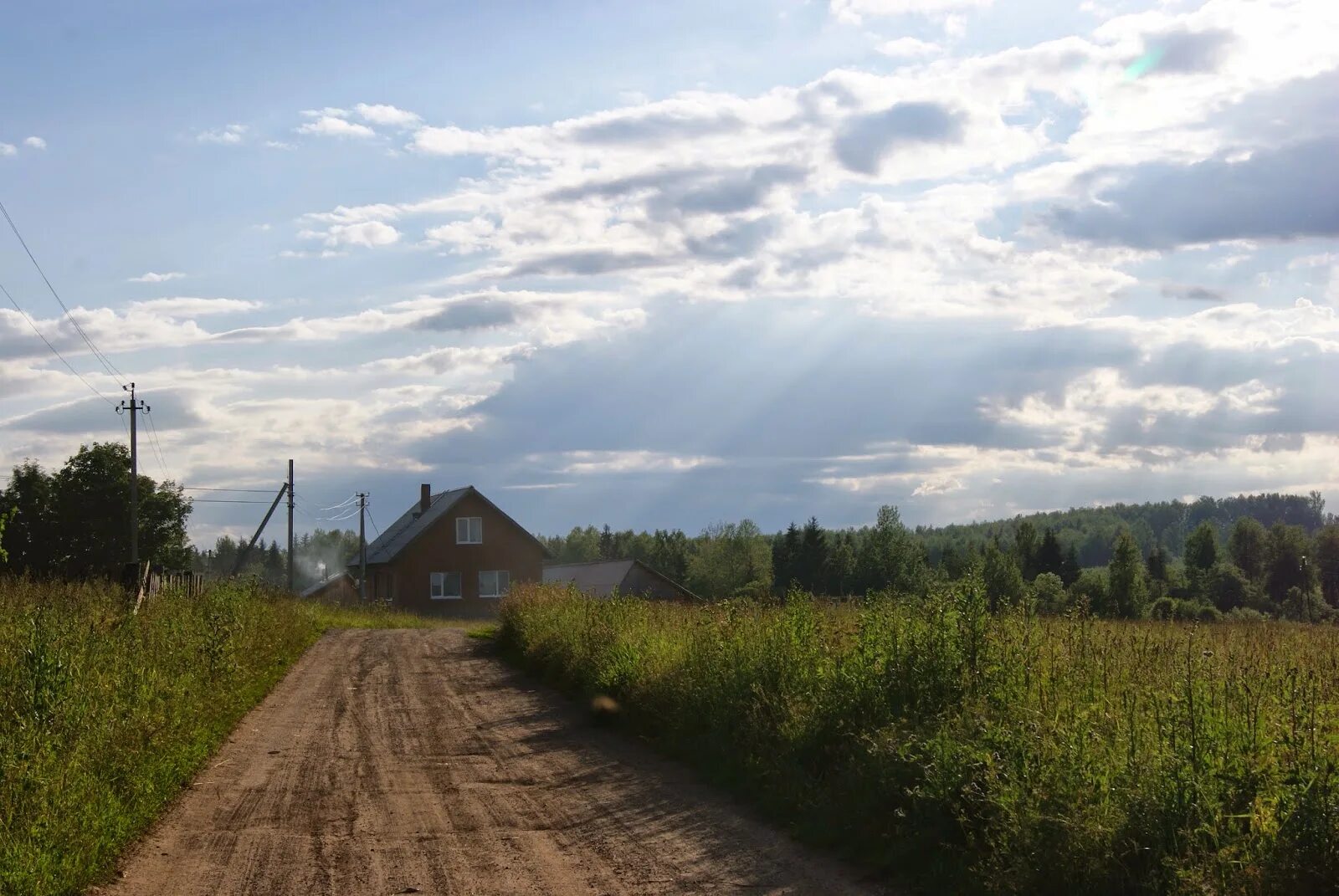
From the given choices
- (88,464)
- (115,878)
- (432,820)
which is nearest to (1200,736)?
(432,820)

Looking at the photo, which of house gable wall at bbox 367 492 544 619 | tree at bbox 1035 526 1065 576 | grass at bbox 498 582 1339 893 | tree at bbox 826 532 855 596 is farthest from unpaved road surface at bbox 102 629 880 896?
tree at bbox 1035 526 1065 576

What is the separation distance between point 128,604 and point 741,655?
10655 millimetres

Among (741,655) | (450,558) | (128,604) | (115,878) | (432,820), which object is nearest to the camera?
(115,878)

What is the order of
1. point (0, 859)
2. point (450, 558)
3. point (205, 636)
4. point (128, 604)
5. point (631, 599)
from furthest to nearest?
point (450, 558) → point (631, 599) → point (128, 604) → point (205, 636) → point (0, 859)

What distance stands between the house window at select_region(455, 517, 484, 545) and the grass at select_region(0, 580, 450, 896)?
4356cm

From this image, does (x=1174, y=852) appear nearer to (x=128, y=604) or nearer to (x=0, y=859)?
(x=0, y=859)

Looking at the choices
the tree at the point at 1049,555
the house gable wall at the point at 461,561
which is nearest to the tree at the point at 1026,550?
the tree at the point at 1049,555

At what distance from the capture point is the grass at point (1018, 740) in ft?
21.1

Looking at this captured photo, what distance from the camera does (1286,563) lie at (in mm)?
74250

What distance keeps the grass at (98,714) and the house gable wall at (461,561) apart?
140ft

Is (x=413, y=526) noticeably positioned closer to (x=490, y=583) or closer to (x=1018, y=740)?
(x=490, y=583)

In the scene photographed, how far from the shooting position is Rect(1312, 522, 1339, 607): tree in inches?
2506

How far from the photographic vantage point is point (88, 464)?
51.6m

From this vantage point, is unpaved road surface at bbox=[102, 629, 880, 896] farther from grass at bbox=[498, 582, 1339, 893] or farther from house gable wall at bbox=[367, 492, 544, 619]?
house gable wall at bbox=[367, 492, 544, 619]
